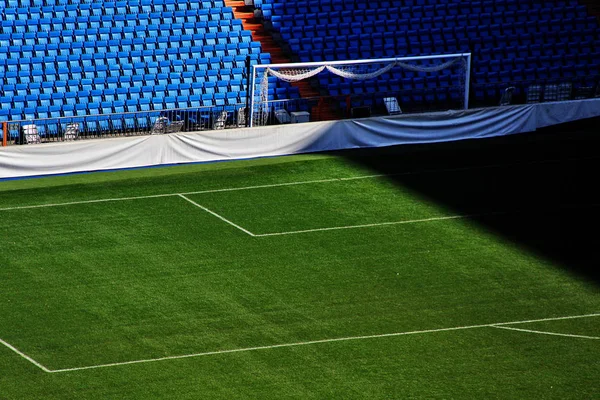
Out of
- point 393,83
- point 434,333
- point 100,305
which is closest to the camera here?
point 434,333

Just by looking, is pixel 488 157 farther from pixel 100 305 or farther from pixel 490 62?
pixel 100 305

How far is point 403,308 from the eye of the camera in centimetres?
1894

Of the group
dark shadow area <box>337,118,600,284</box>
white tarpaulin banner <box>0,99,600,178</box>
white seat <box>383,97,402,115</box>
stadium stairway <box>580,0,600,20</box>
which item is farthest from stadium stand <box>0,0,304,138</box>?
stadium stairway <box>580,0,600,20</box>

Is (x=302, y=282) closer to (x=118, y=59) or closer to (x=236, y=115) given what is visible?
(x=236, y=115)

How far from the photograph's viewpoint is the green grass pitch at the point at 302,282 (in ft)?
53.4

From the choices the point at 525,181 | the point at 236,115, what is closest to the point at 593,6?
the point at 525,181

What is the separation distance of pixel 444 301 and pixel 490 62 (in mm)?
17540

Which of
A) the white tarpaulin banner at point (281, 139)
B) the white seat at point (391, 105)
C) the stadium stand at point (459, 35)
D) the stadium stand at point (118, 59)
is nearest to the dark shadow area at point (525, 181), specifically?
the white tarpaulin banner at point (281, 139)

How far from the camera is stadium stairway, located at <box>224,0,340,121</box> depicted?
103 ft

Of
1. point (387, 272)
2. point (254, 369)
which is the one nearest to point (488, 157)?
point (387, 272)

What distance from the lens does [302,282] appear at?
66.3 feet

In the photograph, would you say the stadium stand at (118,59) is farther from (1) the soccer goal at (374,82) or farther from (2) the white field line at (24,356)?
(2) the white field line at (24,356)

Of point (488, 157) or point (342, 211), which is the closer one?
point (342, 211)

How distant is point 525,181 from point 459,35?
34.8 ft
